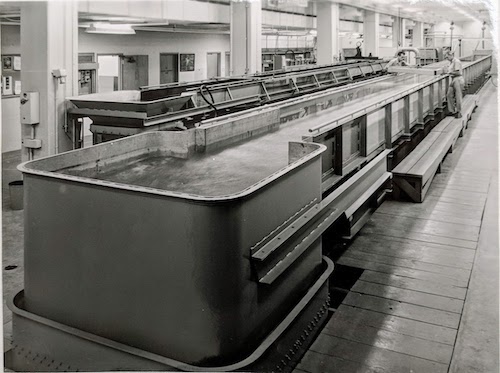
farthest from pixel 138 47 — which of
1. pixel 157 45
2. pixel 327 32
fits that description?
pixel 327 32

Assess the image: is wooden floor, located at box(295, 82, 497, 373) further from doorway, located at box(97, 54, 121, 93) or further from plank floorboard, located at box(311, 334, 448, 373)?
doorway, located at box(97, 54, 121, 93)

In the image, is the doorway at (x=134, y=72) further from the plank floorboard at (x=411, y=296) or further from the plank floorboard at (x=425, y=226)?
the plank floorboard at (x=411, y=296)

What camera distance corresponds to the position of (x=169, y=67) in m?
10.6

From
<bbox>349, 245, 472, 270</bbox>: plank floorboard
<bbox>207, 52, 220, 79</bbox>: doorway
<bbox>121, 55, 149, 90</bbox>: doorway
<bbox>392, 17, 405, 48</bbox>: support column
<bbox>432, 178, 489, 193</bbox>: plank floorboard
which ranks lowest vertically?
<bbox>349, 245, 472, 270</bbox>: plank floorboard

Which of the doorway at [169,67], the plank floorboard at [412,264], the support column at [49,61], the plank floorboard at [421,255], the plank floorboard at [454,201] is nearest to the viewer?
the plank floorboard at [412,264]

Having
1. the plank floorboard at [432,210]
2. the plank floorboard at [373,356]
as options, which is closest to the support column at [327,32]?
the plank floorboard at [432,210]

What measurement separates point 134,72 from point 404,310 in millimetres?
8202

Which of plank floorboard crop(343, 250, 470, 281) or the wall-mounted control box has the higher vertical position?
the wall-mounted control box

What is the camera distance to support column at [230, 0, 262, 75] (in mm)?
7922

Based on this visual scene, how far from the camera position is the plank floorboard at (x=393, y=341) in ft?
7.27

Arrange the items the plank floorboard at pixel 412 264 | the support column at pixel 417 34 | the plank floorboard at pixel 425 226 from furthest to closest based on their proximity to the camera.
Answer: the support column at pixel 417 34 → the plank floorboard at pixel 425 226 → the plank floorboard at pixel 412 264

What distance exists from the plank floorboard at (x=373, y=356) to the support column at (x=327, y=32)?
9251 millimetres

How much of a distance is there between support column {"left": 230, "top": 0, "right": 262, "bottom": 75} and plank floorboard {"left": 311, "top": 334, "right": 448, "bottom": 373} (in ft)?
20.5

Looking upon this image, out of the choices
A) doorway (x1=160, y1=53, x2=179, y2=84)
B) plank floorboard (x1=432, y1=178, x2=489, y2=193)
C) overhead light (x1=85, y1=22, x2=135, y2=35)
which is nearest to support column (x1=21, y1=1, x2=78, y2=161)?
overhead light (x1=85, y1=22, x2=135, y2=35)
